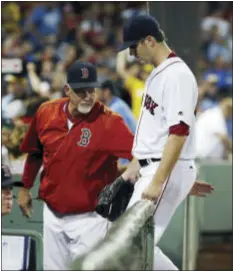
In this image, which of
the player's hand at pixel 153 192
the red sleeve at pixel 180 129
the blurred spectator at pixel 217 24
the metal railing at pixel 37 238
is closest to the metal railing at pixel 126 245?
the player's hand at pixel 153 192

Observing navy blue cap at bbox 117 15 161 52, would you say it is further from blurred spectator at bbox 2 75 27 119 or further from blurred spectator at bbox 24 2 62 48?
blurred spectator at bbox 24 2 62 48

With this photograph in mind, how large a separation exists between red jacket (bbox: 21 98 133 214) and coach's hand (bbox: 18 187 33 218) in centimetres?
16

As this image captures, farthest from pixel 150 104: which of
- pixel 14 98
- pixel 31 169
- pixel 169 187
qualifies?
pixel 14 98

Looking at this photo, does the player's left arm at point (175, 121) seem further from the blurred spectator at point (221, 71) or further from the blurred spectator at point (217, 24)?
the blurred spectator at point (217, 24)

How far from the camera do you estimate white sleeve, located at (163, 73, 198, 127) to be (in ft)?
17.9

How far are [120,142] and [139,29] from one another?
105cm

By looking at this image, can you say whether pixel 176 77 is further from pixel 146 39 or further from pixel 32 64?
pixel 32 64

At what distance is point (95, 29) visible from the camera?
1975 cm

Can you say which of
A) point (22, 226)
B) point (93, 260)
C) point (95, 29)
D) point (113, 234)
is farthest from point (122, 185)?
point (95, 29)

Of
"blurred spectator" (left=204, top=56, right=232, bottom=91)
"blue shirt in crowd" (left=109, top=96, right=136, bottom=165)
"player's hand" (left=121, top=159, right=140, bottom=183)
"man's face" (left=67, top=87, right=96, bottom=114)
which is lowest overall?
"player's hand" (left=121, top=159, right=140, bottom=183)

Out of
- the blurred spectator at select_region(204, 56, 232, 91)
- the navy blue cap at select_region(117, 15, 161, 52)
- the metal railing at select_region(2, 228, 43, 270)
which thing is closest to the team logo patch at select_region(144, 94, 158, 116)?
the navy blue cap at select_region(117, 15, 161, 52)

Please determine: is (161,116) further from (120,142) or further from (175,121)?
(120,142)

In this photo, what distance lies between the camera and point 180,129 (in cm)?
543

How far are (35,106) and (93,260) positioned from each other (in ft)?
18.4
